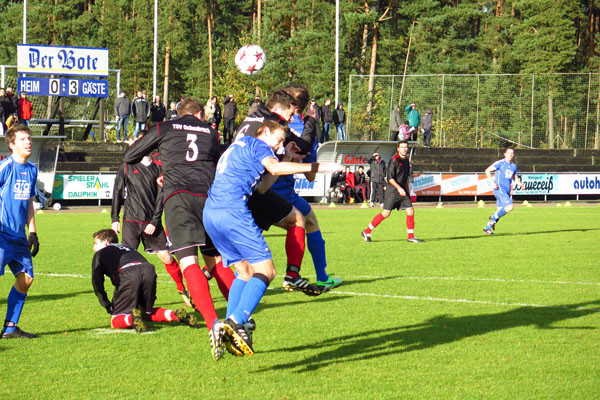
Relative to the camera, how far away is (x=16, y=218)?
300 inches

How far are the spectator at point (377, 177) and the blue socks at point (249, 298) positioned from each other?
24.6 meters

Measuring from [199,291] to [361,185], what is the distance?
86.6 feet

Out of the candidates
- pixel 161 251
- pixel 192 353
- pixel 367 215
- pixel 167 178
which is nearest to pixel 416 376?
pixel 192 353

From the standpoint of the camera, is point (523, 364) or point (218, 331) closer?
point (218, 331)

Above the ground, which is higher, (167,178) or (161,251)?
(167,178)

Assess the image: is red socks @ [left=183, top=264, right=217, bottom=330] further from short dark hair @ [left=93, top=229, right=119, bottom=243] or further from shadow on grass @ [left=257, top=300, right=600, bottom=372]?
short dark hair @ [left=93, top=229, right=119, bottom=243]

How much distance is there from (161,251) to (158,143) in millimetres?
2948

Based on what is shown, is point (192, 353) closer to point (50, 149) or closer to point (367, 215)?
point (367, 215)

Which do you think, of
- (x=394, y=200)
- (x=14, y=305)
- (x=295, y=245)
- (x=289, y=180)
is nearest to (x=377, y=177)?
(x=394, y=200)

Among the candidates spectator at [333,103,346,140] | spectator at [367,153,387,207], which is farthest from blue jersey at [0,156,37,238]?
spectator at [333,103,346,140]

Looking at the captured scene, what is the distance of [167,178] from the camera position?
715cm

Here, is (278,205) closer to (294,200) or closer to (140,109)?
(294,200)

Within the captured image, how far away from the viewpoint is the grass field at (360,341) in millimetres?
5973

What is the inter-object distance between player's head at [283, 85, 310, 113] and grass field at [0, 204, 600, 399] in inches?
87.8
